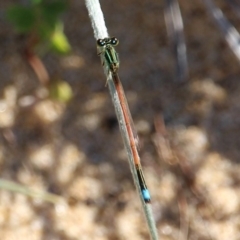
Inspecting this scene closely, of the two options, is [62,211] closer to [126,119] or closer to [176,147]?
[176,147]

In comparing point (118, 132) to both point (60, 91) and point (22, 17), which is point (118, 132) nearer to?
point (60, 91)

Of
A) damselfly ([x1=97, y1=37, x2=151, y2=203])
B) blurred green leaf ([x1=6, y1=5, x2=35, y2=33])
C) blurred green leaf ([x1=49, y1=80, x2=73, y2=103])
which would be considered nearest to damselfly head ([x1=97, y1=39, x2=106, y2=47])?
damselfly ([x1=97, y1=37, x2=151, y2=203])

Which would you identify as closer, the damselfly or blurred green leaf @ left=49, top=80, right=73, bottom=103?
the damselfly

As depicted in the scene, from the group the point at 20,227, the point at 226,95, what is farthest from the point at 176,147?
the point at 20,227

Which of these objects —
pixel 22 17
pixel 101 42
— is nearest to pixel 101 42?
pixel 101 42

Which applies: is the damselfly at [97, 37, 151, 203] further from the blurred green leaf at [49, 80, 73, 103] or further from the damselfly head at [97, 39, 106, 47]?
the blurred green leaf at [49, 80, 73, 103]

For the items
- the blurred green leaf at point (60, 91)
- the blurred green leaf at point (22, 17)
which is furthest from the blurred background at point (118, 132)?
the blurred green leaf at point (22, 17)
